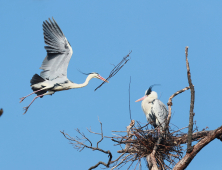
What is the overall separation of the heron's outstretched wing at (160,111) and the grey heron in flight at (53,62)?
8.10ft

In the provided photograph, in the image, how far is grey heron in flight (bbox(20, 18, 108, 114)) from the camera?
8.36m

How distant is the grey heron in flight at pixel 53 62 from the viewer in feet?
27.4

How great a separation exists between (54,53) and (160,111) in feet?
9.99

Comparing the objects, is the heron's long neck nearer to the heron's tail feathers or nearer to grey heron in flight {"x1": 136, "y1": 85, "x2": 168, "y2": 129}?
the heron's tail feathers

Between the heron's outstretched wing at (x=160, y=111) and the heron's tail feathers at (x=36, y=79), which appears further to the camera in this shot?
the heron's tail feathers at (x=36, y=79)

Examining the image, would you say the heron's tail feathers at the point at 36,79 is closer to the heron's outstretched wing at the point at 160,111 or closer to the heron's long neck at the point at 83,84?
the heron's long neck at the point at 83,84

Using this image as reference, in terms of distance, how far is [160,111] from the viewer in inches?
289

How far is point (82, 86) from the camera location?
908cm

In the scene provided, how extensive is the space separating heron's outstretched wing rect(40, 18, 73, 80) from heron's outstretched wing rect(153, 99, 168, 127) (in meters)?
2.55

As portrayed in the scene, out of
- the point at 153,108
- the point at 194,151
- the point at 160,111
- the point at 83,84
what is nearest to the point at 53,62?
the point at 83,84

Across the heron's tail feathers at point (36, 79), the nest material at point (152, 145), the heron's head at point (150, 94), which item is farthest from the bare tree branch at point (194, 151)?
the heron's tail feathers at point (36, 79)

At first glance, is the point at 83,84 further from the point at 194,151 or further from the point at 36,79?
the point at 194,151

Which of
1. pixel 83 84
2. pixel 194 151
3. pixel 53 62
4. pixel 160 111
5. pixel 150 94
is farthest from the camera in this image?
pixel 83 84

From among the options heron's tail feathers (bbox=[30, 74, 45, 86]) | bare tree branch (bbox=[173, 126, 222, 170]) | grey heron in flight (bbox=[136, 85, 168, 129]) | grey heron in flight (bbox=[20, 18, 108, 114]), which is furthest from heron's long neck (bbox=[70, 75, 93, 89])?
bare tree branch (bbox=[173, 126, 222, 170])
